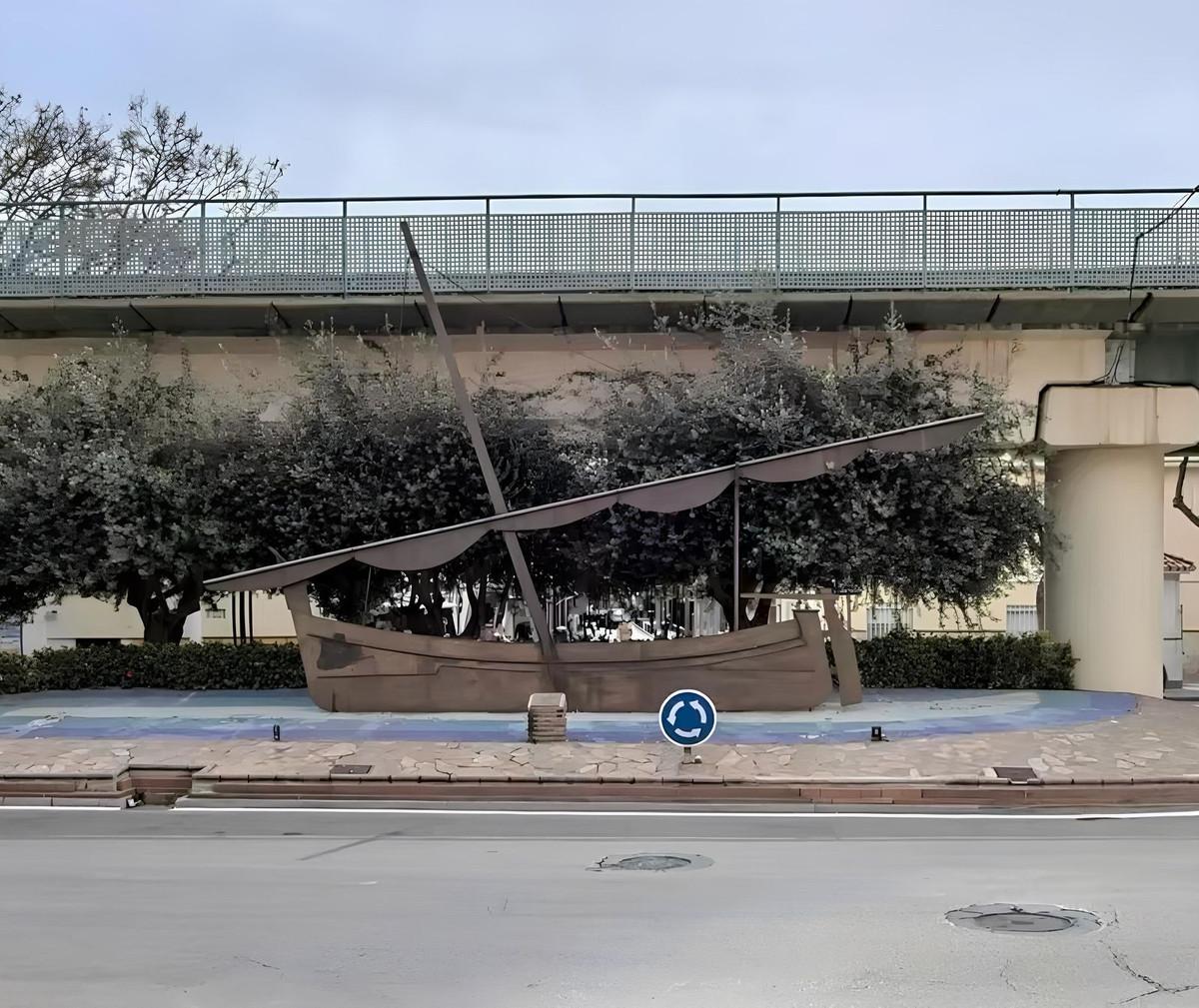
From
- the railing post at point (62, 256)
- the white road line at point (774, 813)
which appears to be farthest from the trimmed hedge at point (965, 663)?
the railing post at point (62, 256)

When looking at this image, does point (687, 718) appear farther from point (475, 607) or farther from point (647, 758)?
point (475, 607)

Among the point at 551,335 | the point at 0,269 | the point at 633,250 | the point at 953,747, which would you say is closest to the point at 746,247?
the point at 633,250

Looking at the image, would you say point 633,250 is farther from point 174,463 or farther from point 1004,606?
point 1004,606

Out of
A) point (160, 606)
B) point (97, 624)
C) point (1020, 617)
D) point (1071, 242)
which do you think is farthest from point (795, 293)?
point (97, 624)

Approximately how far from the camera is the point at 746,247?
19.7m

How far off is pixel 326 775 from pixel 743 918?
21.1 feet

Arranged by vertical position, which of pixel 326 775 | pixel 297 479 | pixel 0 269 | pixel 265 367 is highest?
pixel 0 269

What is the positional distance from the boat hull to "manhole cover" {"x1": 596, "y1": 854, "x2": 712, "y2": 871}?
21.9 feet

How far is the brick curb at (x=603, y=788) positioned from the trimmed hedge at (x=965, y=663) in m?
7.61

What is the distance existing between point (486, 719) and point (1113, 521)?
11.2m

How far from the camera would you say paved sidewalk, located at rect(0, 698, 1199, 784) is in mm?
12188

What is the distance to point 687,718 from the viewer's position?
1235 cm

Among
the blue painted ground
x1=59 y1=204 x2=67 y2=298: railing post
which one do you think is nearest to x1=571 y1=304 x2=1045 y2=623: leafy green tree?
the blue painted ground

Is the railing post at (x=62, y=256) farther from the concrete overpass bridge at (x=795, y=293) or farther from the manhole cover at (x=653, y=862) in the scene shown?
the manhole cover at (x=653, y=862)
